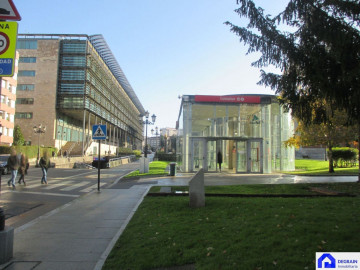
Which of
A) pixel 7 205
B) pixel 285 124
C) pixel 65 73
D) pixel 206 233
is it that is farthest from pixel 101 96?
pixel 206 233

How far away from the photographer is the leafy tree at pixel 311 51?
4094mm

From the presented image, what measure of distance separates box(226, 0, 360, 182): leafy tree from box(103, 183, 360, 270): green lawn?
210cm

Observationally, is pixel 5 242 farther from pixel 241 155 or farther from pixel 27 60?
pixel 27 60

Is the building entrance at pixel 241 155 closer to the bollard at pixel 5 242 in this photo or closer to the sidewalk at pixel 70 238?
the sidewalk at pixel 70 238

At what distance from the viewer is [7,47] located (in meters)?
4.50

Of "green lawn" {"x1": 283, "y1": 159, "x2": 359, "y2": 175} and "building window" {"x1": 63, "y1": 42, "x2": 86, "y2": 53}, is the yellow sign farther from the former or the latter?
"building window" {"x1": 63, "y1": 42, "x2": 86, "y2": 53}

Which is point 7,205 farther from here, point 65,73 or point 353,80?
point 65,73

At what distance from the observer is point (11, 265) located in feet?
13.4

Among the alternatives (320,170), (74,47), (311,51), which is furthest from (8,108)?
(311,51)

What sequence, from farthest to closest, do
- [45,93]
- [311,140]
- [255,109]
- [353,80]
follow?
[45,93], [255,109], [311,140], [353,80]

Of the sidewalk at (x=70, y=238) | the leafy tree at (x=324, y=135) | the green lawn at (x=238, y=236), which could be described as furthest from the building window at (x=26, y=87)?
the green lawn at (x=238, y=236)

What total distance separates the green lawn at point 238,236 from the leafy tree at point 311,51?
6.91 feet

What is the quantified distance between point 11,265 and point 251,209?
203 inches

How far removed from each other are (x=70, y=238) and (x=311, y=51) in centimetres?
547
